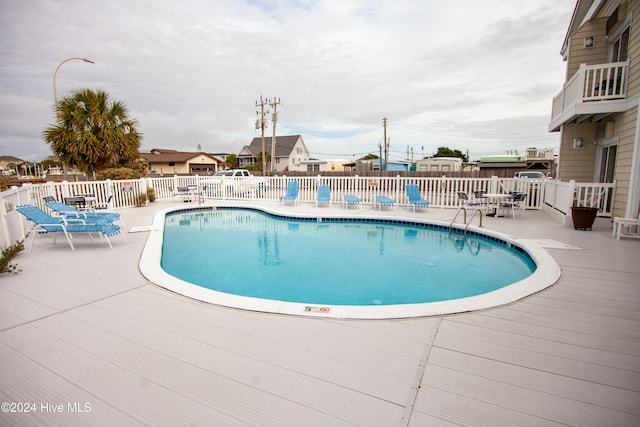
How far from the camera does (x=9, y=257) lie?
4391mm

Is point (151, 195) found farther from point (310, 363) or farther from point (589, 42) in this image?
point (589, 42)

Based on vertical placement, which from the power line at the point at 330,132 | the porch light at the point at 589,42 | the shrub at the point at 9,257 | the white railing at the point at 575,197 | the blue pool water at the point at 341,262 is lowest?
the blue pool water at the point at 341,262

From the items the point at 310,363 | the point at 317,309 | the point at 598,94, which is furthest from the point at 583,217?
the point at 310,363

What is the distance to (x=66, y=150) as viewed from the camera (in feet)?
39.5

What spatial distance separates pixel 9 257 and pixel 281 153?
37.8 metres

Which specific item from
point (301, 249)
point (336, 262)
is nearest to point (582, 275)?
point (336, 262)

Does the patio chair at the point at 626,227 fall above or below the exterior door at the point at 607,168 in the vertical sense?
below

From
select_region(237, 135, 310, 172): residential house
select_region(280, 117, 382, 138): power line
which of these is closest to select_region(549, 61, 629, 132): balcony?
select_region(280, 117, 382, 138): power line

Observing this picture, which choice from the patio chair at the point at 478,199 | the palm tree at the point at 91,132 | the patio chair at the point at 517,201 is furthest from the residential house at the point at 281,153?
the patio chair at the point at 517,201

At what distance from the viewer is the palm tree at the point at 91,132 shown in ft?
39.2

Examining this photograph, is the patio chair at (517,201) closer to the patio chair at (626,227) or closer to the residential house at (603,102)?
the residential house at (603,102)

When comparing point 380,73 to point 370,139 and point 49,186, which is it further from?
point 370,139

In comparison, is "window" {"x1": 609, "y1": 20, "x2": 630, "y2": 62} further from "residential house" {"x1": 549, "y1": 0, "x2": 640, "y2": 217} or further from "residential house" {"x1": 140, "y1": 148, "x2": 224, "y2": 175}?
"residential house" {"x1": 140, "y1": 148, "x2": 224, "y2": 175}

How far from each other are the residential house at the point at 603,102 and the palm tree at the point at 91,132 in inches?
639
